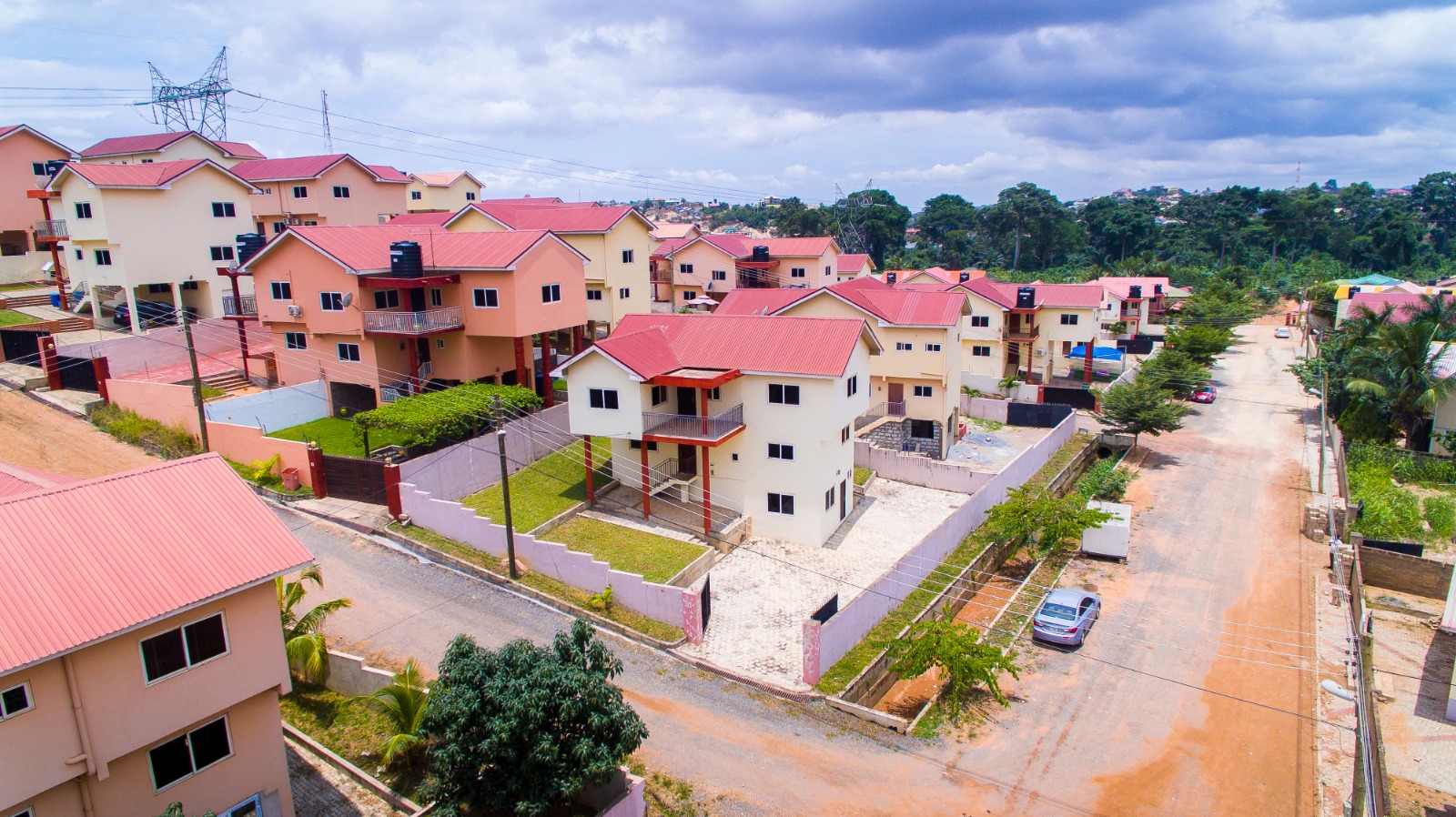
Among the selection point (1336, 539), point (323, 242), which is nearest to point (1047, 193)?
point (1336, 539)

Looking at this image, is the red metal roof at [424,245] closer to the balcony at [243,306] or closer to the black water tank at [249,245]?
the black water tank at [249,245]

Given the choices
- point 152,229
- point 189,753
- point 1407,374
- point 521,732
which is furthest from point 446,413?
point 1407,374

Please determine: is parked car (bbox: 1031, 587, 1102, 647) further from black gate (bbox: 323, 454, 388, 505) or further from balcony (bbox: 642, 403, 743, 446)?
black gate (bbox: 323, 454, 388, 505)

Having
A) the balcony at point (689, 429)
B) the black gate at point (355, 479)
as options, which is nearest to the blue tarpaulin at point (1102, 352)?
the balcony at point (689, 429)

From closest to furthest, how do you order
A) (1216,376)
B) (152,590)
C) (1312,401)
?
(152,590), (1312,401), (1216,376)

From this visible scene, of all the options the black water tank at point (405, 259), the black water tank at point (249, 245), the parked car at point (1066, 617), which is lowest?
the parked car at point (1066, 617)

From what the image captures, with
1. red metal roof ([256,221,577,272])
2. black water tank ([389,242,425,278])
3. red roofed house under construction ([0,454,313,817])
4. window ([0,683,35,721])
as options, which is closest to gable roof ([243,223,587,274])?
red metal roof ([256,221,577,272])

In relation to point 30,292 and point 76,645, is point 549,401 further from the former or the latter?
point 30,292

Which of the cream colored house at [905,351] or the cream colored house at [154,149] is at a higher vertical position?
the cream colored house at [154,149]
